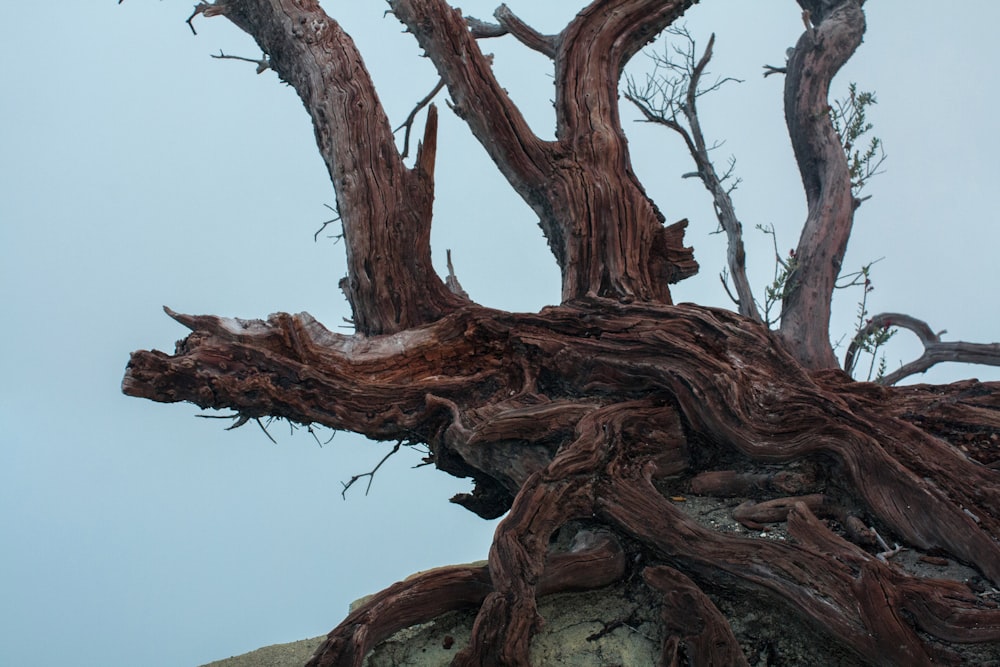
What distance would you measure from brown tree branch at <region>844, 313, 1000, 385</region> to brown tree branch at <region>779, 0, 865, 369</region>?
3.30ft

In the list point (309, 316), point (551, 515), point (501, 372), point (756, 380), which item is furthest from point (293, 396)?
point (756, 380)

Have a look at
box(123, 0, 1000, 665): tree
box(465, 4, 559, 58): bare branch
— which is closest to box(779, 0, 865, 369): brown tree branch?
box(123, 0, 1000, 665): tree

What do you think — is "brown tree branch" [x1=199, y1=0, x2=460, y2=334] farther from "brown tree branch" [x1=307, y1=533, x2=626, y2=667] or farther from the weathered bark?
"brown tree branch" [x1=307, y1=533, x2=626, y2=667]

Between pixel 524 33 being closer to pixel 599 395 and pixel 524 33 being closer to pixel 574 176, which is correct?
pixel 574 176

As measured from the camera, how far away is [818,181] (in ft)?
23.8

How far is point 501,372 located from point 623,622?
1.70 metres

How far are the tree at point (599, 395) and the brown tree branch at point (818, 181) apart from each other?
3 centimetres

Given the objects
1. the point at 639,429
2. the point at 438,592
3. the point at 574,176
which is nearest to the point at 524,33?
the point at 574,176

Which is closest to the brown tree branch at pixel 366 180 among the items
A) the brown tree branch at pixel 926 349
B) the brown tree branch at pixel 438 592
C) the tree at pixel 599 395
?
the tree at pixel 599 395

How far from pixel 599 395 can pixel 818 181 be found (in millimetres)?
3477

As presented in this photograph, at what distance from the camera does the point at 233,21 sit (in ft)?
21.9

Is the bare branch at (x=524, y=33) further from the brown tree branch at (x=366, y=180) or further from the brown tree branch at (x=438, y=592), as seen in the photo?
the brown tree branch at (x=438, y=592)

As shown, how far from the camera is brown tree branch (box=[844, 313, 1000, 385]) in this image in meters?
7.61

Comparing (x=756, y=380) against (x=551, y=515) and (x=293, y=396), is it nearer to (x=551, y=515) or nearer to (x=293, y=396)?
(x=551, y=515)
